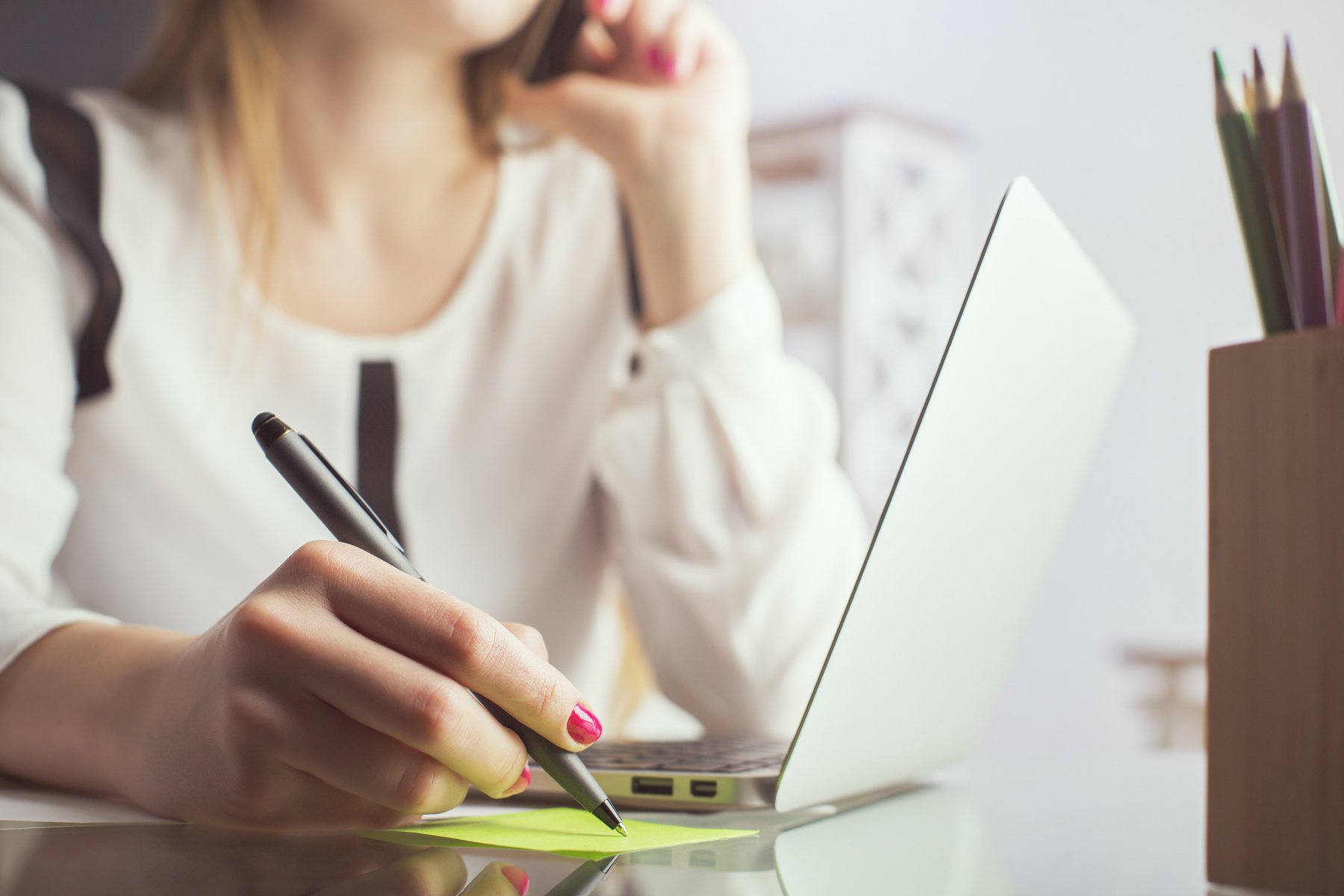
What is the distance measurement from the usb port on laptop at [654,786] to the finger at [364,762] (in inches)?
A: 3.5

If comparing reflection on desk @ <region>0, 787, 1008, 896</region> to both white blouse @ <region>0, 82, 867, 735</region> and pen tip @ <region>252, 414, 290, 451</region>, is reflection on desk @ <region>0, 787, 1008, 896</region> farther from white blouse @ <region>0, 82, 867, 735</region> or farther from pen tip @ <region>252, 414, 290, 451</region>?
white blouse @ <region>0, 82, 867, 735</region>

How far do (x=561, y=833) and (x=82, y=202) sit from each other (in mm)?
652

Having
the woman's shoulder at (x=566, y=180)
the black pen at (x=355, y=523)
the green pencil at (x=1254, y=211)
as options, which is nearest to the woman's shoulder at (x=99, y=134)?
the woman's shoulder at (x=566, y=180)

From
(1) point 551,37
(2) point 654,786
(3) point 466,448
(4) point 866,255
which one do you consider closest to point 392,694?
(2) point 654,786

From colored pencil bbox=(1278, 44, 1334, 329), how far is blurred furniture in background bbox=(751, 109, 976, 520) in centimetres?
206

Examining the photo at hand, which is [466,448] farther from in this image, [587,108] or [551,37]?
[551,37]

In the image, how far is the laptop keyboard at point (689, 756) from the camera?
40 cm

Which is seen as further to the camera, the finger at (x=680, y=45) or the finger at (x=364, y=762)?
the finger at (x=680, y=45)

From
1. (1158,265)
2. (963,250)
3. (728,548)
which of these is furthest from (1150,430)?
(728,548)

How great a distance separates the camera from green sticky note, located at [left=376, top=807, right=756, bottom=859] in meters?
0.29

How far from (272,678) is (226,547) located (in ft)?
1.64

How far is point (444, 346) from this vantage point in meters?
0.85

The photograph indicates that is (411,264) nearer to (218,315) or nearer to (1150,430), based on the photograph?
(218,315)

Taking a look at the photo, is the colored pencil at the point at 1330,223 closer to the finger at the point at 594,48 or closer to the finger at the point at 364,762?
the finger at the point at 364,762
